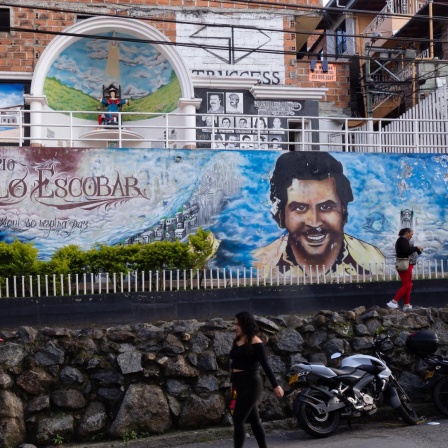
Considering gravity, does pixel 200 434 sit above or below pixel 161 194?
below

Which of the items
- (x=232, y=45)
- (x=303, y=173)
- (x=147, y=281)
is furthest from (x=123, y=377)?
(x=232, y=45)

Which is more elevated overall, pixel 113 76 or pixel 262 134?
pixel 113 76

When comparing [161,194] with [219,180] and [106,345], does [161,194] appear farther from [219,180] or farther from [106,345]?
[106,345]

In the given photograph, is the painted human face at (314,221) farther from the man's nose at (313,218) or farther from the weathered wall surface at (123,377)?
Result: the weathered wall surface at (123,377)

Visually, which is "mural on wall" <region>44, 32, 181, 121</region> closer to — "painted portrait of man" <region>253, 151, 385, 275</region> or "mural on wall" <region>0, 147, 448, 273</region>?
"mural on wall" <region>0, 147, 448, 273</region>

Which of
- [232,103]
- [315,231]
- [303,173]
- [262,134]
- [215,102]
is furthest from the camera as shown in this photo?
[232,103]

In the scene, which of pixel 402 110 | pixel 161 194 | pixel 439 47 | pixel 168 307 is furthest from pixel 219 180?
pixel 439 47

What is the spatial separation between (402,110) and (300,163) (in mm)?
11832

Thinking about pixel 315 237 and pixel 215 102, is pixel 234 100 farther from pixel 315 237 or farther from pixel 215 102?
pixel 315 237

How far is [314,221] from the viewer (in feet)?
60.5

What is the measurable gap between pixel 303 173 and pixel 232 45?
25.8 ft

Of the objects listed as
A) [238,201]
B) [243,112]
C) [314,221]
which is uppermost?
[243,112]

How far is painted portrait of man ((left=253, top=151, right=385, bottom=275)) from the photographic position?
59.9 feet

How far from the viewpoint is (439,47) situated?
97.7ft
